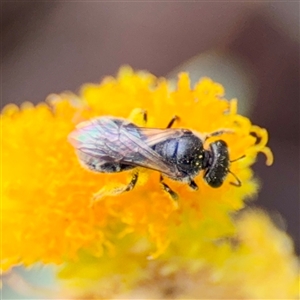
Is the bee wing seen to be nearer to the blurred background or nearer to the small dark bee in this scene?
the small dark bee

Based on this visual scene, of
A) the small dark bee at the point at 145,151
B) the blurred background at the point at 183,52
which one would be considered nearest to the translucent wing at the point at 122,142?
the small dark bee at the point at 145,151

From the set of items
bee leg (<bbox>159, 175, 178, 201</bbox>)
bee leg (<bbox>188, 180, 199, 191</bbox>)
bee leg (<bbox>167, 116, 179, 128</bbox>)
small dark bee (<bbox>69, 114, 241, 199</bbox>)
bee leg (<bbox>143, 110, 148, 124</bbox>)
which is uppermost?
bee leg (<bbox>143, 110, 148, 124</bbox>)

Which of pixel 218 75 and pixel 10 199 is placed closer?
pixel 10 199

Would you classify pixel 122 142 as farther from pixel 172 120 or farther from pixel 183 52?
pixel 183 52

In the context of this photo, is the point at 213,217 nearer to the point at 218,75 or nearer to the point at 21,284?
the point at 21,284

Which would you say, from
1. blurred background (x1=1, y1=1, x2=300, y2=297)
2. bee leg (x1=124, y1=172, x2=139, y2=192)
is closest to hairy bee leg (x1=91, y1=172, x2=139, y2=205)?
bee leg (x1=124, y1=172, x2=139, y2=192)

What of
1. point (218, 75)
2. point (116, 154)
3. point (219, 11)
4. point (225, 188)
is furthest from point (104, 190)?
point (219, 11)

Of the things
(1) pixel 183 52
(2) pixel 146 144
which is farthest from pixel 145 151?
(1) pixel 183 52
